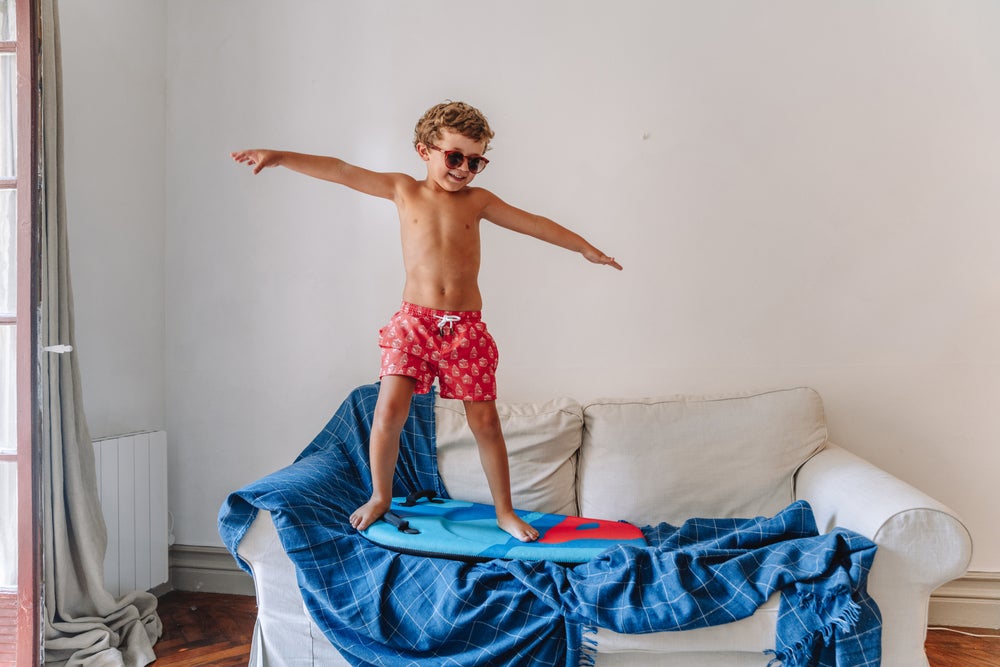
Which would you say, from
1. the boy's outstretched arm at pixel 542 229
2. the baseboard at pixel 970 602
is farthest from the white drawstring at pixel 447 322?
the baseboard at pixel 970 602

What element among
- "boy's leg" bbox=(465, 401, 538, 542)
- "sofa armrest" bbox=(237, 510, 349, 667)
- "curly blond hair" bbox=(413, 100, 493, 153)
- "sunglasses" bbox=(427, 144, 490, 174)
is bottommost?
"sofa armrest" bbox=(237, 510, 349, 667)

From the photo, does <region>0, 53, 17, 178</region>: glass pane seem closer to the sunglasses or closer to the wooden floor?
the sunglasses

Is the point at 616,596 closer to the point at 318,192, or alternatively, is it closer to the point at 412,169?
the point at 412,169

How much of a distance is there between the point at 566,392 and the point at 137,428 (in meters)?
1.66

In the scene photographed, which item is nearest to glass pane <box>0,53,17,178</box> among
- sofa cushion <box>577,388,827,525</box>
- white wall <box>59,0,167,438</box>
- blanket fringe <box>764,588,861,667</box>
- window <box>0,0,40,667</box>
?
window <box>0,0,40,667</box>

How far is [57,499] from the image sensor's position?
2.09 m

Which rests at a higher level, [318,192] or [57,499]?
[318,192]

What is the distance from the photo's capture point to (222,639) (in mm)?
2334

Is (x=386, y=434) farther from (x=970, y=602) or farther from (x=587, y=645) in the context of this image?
(x=970, y=602)

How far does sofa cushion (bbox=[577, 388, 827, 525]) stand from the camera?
7.30ft

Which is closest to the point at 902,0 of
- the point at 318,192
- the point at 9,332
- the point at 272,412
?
the point at 318,192

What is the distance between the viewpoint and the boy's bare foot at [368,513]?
6.35ft

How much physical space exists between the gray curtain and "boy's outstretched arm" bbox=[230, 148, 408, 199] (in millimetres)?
609

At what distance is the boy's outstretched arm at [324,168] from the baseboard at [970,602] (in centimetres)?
234
